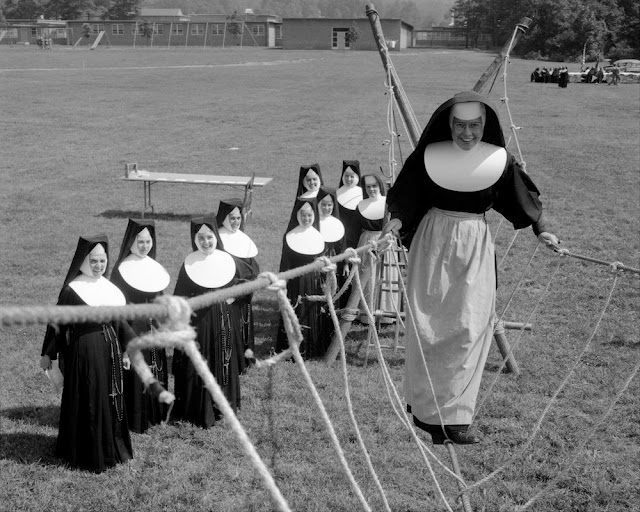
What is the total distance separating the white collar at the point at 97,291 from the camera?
4.79 meters

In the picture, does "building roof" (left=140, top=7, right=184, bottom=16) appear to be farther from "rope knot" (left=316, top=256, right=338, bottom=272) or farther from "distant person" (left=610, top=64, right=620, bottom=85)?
"rope knot" (left=316, top=256, right=338, bottom=272)

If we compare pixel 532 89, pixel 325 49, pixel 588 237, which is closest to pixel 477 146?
pixel 588 237

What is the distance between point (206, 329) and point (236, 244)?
96cm

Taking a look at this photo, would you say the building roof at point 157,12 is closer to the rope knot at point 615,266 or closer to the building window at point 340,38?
the building window at point 340,38

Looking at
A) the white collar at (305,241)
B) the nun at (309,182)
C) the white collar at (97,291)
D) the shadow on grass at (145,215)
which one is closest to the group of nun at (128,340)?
the white collar at (97,291)

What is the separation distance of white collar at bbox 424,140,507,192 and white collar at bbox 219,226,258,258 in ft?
8.89

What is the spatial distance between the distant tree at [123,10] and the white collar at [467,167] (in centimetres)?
9343

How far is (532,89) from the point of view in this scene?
36.2 metres

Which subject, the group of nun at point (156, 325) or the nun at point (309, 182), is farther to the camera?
Result: the nun at point (309, 182)

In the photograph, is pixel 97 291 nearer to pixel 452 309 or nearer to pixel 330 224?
pixel 452 309

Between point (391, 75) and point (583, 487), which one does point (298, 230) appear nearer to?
point (391, 75)

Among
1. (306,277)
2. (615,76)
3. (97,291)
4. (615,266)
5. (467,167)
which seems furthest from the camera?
(615,76)

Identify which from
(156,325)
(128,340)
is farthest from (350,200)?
(128,340)

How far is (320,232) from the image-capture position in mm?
7113
